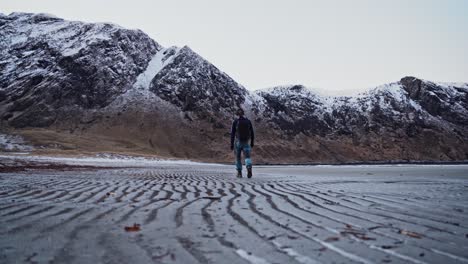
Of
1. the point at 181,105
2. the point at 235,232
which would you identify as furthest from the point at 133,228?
the point at 181,105

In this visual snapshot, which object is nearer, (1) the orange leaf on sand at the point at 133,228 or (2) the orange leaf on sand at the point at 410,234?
(2) the orange leaf on sand at the point at 410,234

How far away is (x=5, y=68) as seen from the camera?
8300 centimetres

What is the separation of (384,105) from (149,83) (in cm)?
5674

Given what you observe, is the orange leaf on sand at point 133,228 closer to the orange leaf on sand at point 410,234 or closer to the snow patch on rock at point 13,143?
the orange leaf on sand at point 410,234

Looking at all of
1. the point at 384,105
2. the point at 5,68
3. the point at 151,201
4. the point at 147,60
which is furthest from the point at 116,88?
the point at 151,201

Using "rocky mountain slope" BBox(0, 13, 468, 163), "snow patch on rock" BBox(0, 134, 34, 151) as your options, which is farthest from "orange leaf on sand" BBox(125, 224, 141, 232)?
"rocky mountain slope" BBox(0, 13, 468, 163)

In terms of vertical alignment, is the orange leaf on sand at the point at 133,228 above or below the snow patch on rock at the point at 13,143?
below

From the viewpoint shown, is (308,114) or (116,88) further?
(308,114)

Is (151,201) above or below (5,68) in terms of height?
below

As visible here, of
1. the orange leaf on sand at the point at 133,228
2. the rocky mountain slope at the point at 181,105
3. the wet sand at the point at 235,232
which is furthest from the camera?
the rocky mountain slope at the point at 181,105

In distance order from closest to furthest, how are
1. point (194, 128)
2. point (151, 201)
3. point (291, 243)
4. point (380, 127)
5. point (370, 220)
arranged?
point (291, 243) → point (370, 220) → point (151, 201) → point (194, 128) → point (380, 127)

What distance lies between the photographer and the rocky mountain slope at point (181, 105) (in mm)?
71837

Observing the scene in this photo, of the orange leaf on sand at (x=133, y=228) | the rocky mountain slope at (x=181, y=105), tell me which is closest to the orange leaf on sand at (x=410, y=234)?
the orange leaf on sand at (x=133, y=228)

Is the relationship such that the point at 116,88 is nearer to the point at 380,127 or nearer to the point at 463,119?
the point at 380,127
